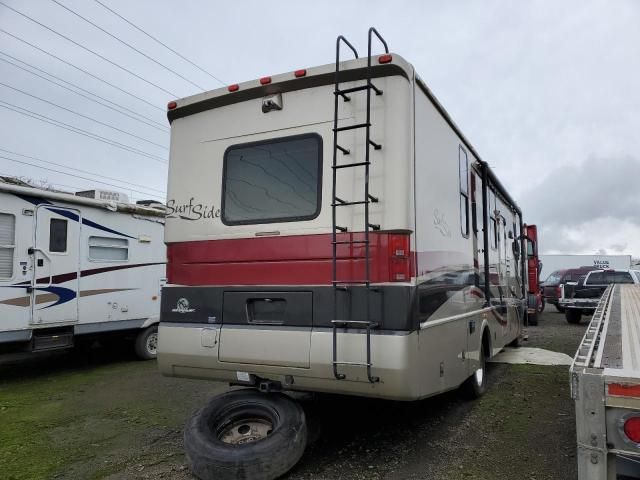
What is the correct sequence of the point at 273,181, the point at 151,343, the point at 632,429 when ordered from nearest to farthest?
the point at 632,429 < the point at 273,181 < the point at 151,343

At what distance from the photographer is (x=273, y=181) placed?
4344 millimetres

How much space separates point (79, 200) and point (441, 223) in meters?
5.95

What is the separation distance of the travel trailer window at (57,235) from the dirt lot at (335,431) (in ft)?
6.45

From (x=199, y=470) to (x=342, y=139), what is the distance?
2.68 meters

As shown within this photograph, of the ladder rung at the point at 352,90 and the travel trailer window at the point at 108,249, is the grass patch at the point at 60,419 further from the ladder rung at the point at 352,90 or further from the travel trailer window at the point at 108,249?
the ladder rung at the point at 352,90

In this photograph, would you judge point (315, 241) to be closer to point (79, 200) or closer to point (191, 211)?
point (191, 211)

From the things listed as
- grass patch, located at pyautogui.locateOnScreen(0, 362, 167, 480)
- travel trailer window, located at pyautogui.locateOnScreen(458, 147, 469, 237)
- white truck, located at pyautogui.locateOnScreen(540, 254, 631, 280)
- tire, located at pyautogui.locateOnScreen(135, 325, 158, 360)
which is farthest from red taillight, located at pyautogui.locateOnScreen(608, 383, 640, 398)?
white truck, located at pyautogui.locateOnScreen(540, 254, 631, 280)

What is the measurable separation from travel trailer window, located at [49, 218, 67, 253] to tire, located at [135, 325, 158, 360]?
209 cm

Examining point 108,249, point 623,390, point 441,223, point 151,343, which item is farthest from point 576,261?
point 623,390

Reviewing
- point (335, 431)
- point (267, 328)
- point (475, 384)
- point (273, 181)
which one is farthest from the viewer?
point (475, 384)

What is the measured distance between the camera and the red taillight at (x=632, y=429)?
7.17 feet

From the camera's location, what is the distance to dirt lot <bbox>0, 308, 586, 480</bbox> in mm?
4070

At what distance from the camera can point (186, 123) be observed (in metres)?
4.82

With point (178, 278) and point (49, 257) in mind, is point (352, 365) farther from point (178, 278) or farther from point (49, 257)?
point (49, 257)
